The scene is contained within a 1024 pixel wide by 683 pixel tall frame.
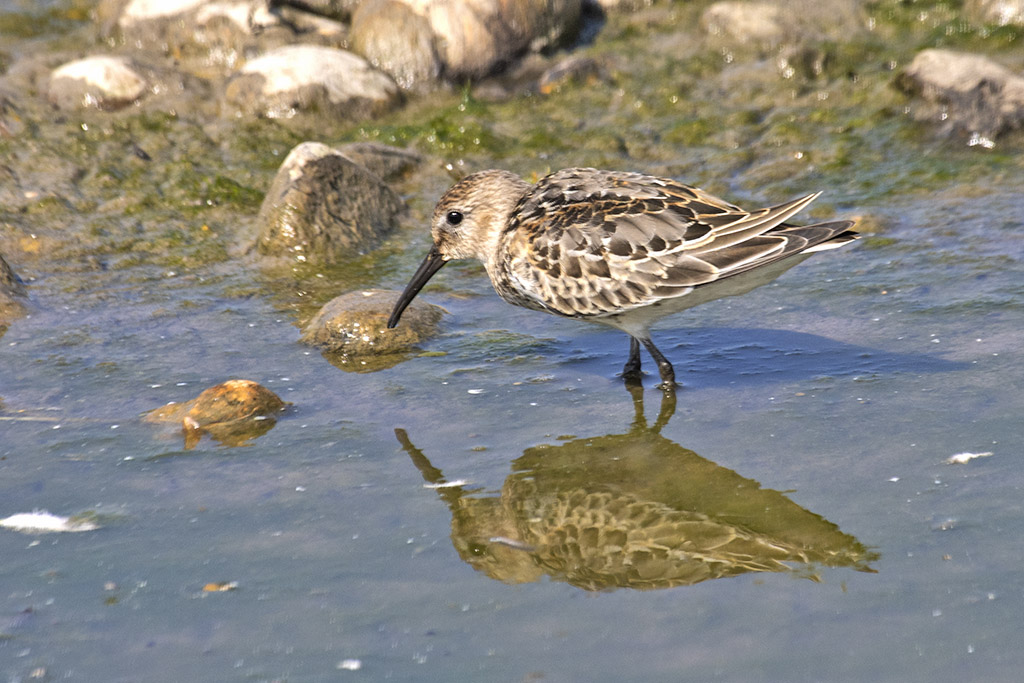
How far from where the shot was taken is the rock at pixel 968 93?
11320 mm

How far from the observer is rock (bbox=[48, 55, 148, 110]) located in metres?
12.6

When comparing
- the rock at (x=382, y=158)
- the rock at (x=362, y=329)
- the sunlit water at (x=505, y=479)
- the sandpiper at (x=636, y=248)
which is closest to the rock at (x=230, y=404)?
the sunlit water at (x=505, y=479)

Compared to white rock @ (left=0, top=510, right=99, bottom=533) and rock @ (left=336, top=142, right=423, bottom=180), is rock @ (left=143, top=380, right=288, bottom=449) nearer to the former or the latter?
white rock @ (left=0, top=510, right=99, bottom=533)

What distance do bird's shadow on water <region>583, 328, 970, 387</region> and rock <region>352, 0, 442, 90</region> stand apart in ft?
19.2

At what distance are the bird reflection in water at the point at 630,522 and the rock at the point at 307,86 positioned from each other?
6971 mm

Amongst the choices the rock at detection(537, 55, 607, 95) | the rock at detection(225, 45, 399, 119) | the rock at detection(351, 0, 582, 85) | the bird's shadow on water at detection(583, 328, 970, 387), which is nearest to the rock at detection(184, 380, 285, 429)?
the bird's shadow on water at detection(583, 328, 970, 387)

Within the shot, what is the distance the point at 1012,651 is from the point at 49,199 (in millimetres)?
9912

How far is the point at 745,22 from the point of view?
44.5 feet

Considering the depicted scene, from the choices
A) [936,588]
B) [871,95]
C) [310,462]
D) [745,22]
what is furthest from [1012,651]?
[745,22]

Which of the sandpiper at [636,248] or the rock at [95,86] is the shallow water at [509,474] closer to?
the sandpiper at [636,248]

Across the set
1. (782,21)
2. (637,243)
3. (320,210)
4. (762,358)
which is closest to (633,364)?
(762,358)

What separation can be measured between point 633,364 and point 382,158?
4.91m

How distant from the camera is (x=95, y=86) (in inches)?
499

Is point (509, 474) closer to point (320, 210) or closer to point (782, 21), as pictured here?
point (320, 210)
